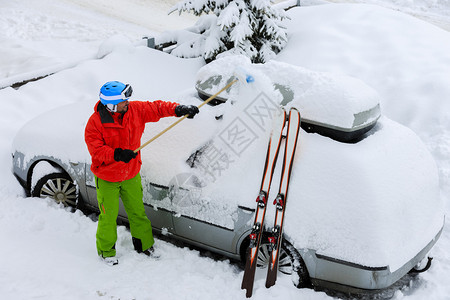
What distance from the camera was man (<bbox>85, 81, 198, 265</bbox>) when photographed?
10.6 ft

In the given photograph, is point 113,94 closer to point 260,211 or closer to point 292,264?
point 260,211

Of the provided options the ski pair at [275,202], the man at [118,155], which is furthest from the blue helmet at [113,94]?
the ski pair at [275,202]

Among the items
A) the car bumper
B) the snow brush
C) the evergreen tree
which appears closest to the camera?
the car bumper

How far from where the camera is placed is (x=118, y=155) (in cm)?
317

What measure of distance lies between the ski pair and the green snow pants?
1070 mm

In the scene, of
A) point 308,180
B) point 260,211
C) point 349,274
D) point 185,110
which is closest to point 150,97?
point 185,110

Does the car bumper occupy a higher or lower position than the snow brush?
lower

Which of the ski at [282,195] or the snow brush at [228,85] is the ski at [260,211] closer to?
the ski at [282,195]

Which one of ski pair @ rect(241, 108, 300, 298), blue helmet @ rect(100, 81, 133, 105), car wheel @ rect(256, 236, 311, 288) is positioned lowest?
car wheel @ rect(256, 236, 311, 288)

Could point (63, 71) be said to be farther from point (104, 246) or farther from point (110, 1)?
point (110, 1)

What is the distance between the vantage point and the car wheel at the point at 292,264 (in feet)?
10.8

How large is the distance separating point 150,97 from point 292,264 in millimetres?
3658

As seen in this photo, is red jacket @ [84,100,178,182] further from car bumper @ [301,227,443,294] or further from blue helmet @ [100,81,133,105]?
car bumper @ [301,227,443,294]

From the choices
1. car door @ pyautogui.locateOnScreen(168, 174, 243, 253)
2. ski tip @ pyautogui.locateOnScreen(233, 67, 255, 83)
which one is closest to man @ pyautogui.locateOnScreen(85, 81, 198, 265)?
car door @ pyautogui.locateOnScreen(168, 174, 243, 253)
